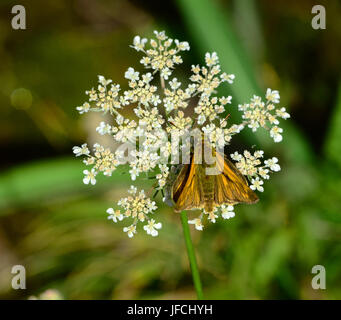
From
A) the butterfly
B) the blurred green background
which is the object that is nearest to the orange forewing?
the butterfly

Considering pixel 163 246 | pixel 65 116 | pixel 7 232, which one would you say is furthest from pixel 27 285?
pixel 65 116

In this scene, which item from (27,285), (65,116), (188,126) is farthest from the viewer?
(65,116)

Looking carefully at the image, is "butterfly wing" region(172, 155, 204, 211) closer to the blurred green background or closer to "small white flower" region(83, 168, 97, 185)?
"small white flower" region(83, 168, 97, 185)

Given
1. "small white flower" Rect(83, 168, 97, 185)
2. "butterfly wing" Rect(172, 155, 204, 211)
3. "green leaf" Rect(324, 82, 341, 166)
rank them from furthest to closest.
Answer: "green leaf" Rect(324, 82, 341, 166)
"small white flower" Rect(83, 168, 97, 185)
"butterfly wing" Rect(172, 155, 204, 211)

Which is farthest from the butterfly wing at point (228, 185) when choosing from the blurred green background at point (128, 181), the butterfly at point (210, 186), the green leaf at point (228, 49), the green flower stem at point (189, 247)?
the green leaf at point (228, 49)

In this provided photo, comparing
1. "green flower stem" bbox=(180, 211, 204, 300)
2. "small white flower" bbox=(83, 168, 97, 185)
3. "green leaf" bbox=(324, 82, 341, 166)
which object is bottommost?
"green flower stem" bbox=(180, 211, 204, 300)

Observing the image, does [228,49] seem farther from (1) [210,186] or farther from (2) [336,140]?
(1) [210,186]

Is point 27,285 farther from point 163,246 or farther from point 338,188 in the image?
point 338,188

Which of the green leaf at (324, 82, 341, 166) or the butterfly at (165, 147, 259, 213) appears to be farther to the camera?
Answer: the green leaf at (324, 82, 341, 166)
